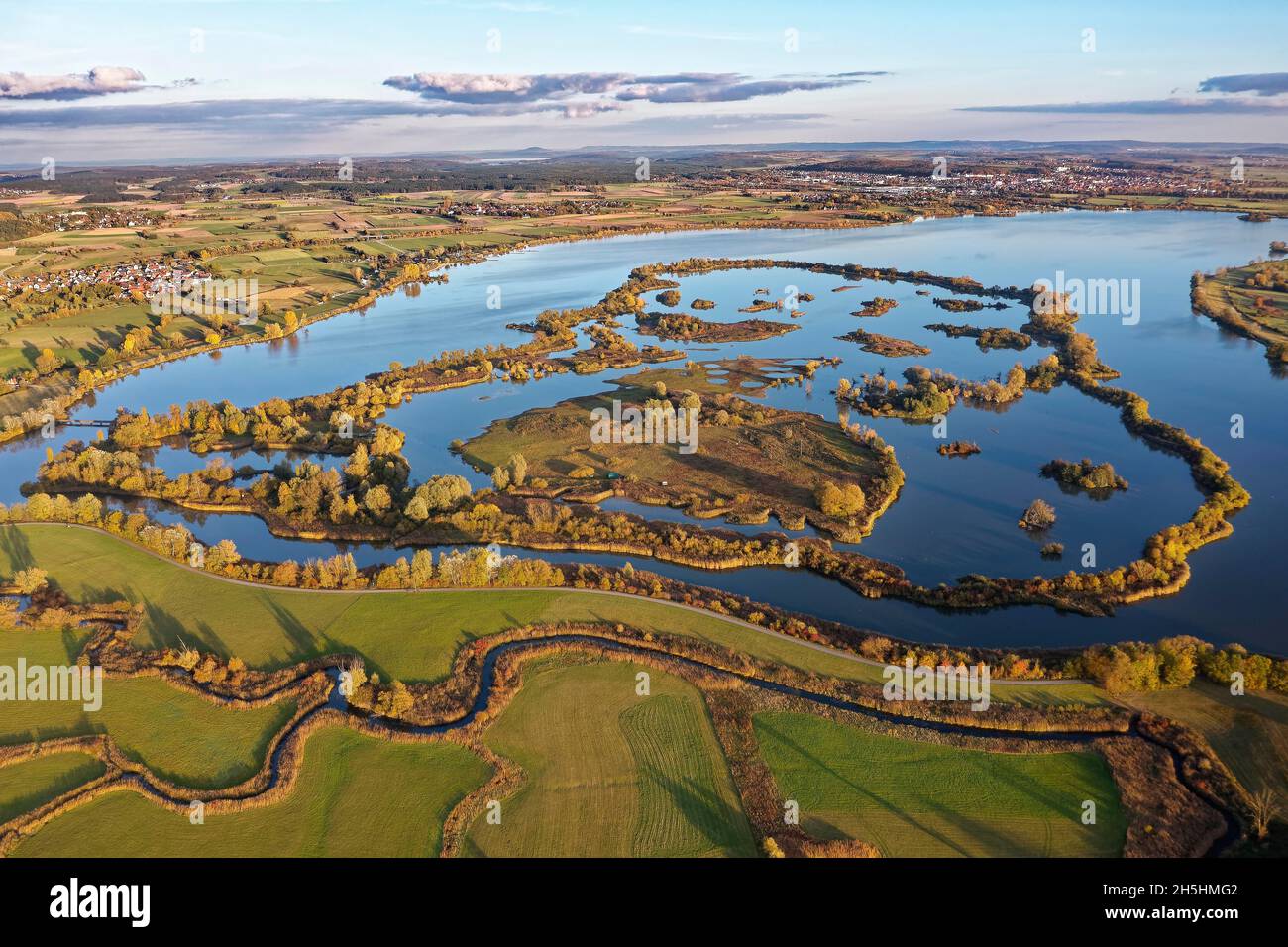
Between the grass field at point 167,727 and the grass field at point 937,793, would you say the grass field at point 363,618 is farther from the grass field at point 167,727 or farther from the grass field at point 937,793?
the grass field at point 937,793

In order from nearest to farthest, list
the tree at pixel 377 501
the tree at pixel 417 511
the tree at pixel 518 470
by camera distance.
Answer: the tree at pixel 417 511, the tree at pixel 377 501, the tree at pixel 518 470

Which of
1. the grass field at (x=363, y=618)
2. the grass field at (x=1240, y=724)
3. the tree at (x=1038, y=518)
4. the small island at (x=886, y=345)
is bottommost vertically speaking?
the grass field at (x=1240, y=724)

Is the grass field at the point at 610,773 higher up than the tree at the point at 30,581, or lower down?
lower down

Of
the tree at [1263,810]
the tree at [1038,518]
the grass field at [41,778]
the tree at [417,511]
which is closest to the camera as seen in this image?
the tree at [1263,810]

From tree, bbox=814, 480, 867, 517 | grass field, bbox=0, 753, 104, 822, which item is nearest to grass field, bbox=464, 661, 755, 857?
grass field, bbox=0, 753, 104, 822

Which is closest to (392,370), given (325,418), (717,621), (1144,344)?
(325,418)

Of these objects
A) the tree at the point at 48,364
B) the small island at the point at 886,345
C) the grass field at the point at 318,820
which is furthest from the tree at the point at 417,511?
the tree at the point at 48,364

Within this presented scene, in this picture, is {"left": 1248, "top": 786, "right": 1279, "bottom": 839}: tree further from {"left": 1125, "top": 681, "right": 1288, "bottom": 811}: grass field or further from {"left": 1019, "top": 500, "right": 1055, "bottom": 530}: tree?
{"left": 1019, "top": 500, "right": 1055, "bottom": 530}: tree
